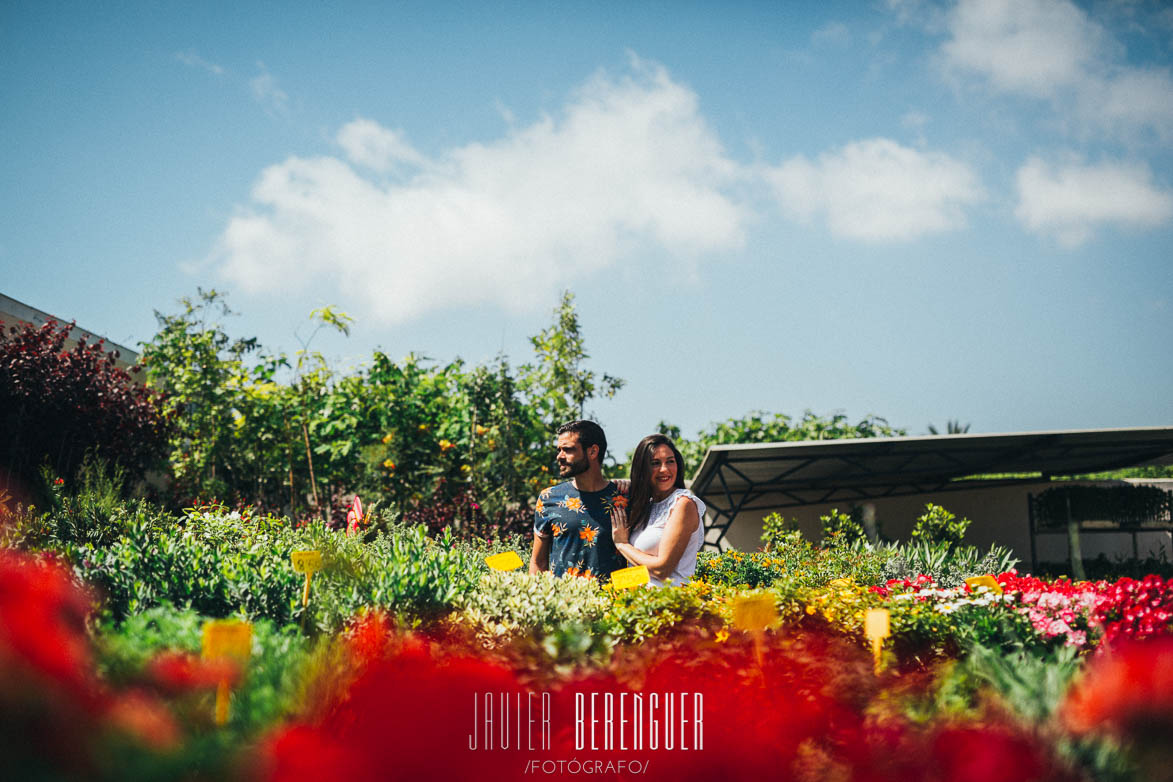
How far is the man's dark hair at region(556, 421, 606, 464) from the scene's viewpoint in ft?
11.9

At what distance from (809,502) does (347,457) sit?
9776mm

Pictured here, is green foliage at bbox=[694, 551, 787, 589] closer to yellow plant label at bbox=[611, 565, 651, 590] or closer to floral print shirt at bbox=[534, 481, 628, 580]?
floral print shirt at bbox=[534, 481, 628, 580]

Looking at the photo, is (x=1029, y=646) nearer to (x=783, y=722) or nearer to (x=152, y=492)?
(x=783, y=722)

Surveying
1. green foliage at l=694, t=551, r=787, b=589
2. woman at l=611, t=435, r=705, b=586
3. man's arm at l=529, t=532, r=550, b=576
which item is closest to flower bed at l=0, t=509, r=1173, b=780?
woman at l=611, t=435, r=705, b=586

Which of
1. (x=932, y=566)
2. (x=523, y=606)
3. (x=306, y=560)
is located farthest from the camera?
(x=932, y=566)

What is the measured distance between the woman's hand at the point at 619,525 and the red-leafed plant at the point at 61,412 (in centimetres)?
678

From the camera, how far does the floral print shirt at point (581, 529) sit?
355 cm

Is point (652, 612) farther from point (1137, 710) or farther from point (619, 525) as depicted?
point (1137, 710)

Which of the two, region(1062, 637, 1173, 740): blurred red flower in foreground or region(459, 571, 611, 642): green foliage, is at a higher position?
region(459, 571, 611, 642): green foliage

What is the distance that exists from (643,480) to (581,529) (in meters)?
0.39

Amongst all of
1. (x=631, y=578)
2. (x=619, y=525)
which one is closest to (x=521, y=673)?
(x=631, y=578)

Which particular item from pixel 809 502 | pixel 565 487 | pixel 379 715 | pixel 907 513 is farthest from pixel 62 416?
pixel 907 513

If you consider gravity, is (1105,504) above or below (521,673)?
above

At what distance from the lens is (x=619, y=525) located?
3.48 m
